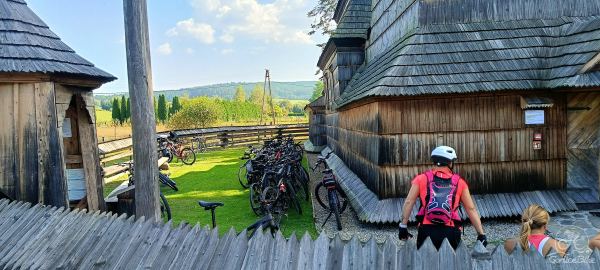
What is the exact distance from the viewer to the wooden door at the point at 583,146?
760 cm

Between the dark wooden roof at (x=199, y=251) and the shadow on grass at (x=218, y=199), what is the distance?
6.99 feet

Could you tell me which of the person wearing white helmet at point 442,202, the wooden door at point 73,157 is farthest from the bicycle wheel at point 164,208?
the person wearing white helmet at point 442,202

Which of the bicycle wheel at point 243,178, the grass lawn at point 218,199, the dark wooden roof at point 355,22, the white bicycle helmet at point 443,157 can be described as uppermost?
the dark wooden roof at point 355,22

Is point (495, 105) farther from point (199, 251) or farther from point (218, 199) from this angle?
point (218, 199)

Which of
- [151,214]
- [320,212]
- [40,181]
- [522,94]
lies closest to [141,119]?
[151,214]

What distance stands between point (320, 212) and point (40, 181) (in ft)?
17.4

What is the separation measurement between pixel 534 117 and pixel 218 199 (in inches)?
296

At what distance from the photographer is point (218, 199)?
423 inches

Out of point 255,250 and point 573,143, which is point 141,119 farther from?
point 573,143

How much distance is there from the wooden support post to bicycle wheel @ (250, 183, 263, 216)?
12.6 ft

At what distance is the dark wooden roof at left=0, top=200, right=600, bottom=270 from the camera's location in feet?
7.51

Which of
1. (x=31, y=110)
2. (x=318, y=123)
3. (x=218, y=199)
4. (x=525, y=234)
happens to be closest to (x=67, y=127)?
(x=31, y=110)

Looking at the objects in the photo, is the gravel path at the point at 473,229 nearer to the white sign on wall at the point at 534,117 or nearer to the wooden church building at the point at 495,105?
the wooden church building at the point at 495,105

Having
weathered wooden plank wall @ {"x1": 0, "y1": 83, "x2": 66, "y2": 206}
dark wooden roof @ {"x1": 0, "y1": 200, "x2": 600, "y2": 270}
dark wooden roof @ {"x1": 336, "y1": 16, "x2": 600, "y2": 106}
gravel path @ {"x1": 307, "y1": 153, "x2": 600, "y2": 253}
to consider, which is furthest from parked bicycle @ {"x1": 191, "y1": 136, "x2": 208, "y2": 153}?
dark wooden roof @ {"x1": 0, "y1": 200, "x2": 600, "y2": 270}
